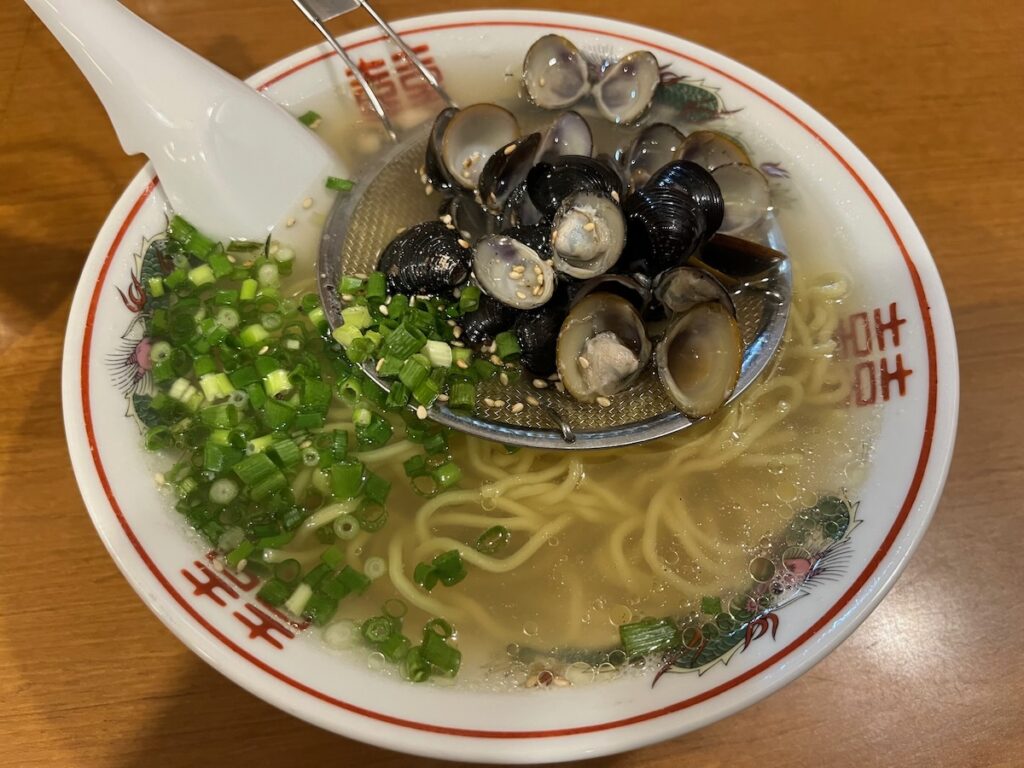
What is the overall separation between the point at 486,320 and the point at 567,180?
416 millimetres

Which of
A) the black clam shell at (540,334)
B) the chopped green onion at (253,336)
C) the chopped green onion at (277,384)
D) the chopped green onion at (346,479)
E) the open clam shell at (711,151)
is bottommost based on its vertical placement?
the chopped green onion at (346,479)

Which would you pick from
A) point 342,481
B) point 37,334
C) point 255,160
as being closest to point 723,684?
point 342,481

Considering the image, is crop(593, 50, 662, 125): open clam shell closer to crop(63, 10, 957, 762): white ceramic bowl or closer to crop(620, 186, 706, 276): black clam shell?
crop(63, 10, 957, 762): white ceramic bowl

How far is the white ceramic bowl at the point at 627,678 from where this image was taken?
4.49 ft

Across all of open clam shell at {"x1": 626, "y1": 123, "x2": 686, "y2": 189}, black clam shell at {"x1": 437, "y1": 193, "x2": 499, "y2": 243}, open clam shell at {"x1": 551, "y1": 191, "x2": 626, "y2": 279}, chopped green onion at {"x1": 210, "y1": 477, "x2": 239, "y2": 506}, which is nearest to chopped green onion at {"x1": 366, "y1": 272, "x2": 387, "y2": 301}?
black clam shell at {"x1": 437, "y1": 193, "x2": 499, "y2": 243}

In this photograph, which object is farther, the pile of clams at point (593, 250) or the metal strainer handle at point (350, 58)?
the metal strainer handle at point (350, 58)

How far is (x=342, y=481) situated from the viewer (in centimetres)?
171

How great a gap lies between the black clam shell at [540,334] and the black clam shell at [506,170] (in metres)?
0.37

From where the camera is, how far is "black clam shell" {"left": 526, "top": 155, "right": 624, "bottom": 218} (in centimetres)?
174

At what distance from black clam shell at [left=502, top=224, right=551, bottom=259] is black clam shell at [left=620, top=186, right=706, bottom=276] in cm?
21

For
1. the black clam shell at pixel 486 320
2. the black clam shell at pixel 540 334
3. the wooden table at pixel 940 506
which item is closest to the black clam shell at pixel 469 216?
the black clam shell at pixel 486 320

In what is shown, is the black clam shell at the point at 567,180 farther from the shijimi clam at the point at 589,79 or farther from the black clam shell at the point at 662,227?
the shijimi clam at the point at 589,79

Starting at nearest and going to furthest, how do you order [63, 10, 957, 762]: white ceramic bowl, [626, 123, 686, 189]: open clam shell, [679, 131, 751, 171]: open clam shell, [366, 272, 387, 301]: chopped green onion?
[63, 10, 957, 762]: white ceramic bowl, [366, 272, 387, 301]: chopped green onion, [679, 131, 751, 171]: open clam shell, [626, 123, 686, 189]: open clam shell

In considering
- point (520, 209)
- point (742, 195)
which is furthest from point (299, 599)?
point (742, 195)
